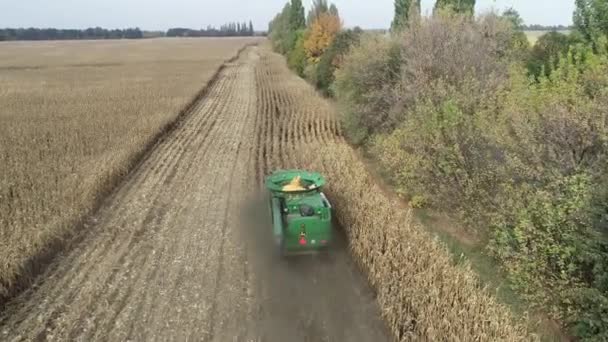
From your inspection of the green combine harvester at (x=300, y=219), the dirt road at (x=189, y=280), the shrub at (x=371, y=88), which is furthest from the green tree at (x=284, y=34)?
the green combine harvester at (x=300, y=219)

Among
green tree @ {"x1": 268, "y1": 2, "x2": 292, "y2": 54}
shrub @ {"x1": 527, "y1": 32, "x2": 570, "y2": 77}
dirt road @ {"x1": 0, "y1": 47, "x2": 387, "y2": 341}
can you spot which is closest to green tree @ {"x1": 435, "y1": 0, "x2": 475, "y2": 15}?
shrub @ {"x1": 527, "y1": 32, "x2": 570, "y2": 77}

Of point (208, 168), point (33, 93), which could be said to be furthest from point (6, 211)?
point (33, 93)

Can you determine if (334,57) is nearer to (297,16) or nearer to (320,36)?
(320,36)

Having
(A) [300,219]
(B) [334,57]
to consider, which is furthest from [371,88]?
(B) [334,57]

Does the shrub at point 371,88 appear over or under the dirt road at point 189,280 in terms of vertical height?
over

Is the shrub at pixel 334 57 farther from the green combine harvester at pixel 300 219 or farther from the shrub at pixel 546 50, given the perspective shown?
the green combine harvester at pixel 300 219

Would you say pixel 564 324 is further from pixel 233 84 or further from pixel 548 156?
pixel 233 84

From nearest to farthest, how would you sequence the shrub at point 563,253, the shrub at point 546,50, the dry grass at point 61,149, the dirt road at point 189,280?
the shrub at point 563,253 → the dirt road at point 189,280 → the dry grass at point 61,149 → the shrub at point 546,50
